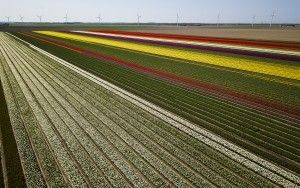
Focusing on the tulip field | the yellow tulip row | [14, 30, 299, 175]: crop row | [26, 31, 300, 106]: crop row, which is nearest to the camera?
the tulip field

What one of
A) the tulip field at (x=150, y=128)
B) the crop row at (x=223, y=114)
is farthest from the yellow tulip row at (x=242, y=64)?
the crop row at (x=223, y=114)

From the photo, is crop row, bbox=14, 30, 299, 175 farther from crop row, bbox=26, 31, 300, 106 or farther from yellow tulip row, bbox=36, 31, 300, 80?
yellow tulip row, bbox=36, 31, 300, 80

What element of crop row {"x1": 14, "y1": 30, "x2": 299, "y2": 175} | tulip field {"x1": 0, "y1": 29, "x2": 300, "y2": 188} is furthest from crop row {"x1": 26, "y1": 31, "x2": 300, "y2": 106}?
crop row {"x1": 14, "y1": 30, "x2": 299, "y2": 175}

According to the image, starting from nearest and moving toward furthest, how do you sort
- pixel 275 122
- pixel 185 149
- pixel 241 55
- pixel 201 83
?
1. pixel 185 149
2. pixel 275 122
3. pixel 201 83
4. pixel 241 55

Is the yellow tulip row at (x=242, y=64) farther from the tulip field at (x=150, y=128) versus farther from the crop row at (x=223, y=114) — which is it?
the crop row at (x=223, y=114)

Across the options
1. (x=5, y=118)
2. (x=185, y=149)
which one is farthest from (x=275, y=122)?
A: (x=5, y=118)

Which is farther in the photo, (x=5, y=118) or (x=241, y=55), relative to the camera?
(x=241, y=55)

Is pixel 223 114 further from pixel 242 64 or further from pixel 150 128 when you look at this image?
pixel 242 64

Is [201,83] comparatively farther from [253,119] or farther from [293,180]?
[293,180]
